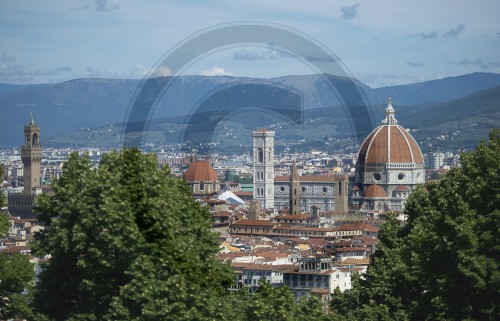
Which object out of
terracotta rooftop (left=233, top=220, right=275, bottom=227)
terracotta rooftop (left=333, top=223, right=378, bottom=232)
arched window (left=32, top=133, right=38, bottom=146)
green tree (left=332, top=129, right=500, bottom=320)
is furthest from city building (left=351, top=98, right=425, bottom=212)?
green tree (left=332, top=129, right=500, bottom=320)

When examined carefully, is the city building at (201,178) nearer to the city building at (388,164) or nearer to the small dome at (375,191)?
the city building at (388,164)

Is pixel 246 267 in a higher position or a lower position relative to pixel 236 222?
lower

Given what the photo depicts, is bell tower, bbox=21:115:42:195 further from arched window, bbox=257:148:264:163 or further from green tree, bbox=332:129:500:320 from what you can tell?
green tree, bbox=332:129:500:320

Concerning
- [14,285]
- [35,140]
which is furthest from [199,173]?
[14,285]

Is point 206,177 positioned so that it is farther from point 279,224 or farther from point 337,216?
point 279,224

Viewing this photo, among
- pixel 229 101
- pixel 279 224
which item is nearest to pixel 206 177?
pixel 279 224

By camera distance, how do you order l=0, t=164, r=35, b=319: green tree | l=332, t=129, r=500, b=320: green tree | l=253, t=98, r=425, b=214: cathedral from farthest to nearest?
1. l=253, t=98, r=425, b=214: cathedral
2. l=0, t=164, r=35, b=319: green tree
3. l=332, t=129, r=500, b=320: green tree
